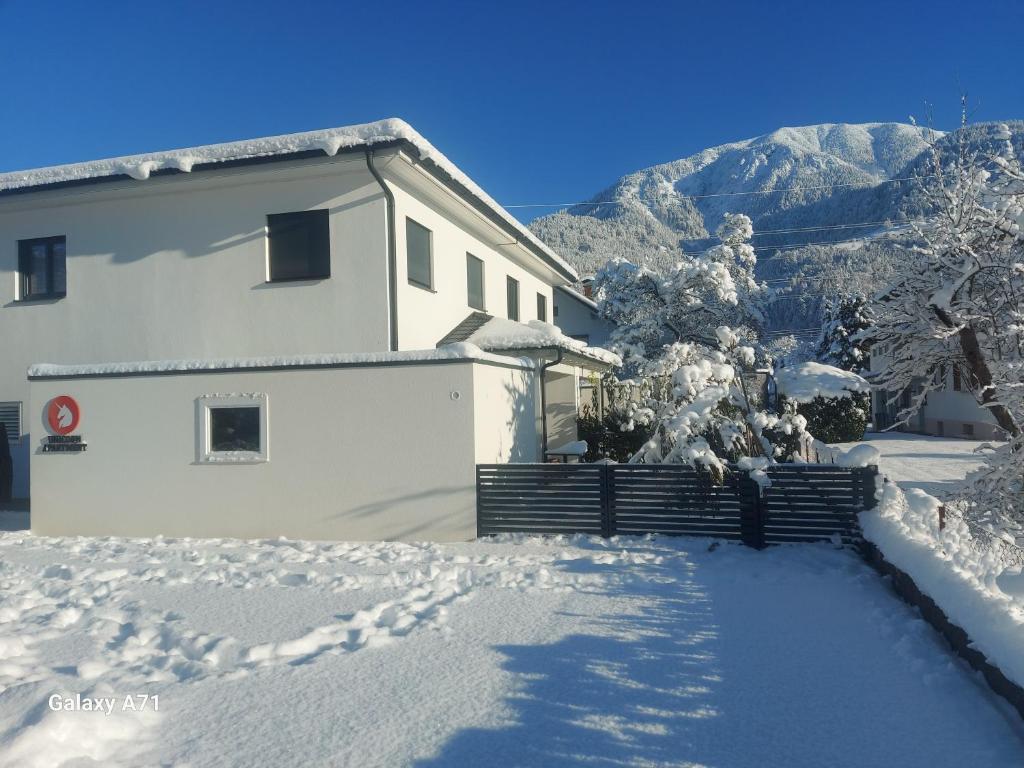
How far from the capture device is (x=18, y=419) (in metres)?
12.6

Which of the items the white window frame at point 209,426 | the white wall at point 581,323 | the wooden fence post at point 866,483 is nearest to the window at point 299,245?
the white window frame at point 209,426

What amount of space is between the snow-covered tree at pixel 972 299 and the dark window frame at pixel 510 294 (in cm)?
1009

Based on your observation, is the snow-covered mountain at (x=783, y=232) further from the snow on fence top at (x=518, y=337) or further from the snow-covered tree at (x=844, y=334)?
the snow on fence top at (x=518, y=337)

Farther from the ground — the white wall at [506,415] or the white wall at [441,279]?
the white wall at [441,279]

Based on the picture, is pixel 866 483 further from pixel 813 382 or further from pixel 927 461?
pixel 927 461

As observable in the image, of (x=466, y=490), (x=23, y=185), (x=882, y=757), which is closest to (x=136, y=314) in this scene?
(x=23, y=185)

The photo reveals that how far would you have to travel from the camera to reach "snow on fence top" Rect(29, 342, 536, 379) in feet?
30.0

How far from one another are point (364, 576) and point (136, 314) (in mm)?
7093

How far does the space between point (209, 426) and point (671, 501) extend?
6497 millimetres

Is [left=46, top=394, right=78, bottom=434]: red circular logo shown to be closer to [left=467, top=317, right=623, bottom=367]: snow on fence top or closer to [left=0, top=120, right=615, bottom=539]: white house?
[left=0, top=120, right=615, bottom=539]: white house

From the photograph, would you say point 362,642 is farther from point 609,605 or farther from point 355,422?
point 355,422

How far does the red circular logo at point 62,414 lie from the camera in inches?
411

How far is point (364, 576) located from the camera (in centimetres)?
716

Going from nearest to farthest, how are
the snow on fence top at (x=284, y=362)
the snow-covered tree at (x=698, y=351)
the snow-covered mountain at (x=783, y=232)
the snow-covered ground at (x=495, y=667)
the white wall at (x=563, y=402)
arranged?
the snow-covered ground at (x=495, y=667)
the snow on fence top at (x=284, y=362)
the snow-covered tree at (x=698, y=351)
the white wall at (x=563, y=402)
the snow-covered mountain at (x=783, y=232)
